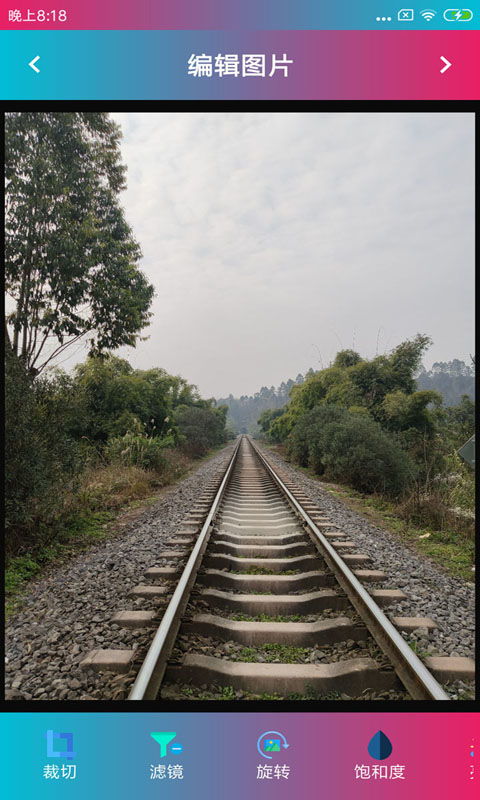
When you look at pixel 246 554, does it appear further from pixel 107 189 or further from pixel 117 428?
pixel 117 428

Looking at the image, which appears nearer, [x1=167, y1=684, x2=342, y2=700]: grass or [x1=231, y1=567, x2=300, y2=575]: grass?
[x1=167, y1=684, x2=342, y2=700]: grass

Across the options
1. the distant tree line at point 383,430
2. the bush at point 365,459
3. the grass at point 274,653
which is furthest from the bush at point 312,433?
the grass at point 274,653

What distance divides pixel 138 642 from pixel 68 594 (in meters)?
1.26

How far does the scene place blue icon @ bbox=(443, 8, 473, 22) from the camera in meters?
1.73

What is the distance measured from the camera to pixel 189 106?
191cm

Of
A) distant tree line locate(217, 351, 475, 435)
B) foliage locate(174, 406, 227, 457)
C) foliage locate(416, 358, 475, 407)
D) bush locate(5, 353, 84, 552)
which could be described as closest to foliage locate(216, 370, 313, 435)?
distant tree line locate(217, 351, 475, 435)

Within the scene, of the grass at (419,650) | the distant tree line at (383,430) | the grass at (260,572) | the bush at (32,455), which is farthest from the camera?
the distant tree line at (383,430)

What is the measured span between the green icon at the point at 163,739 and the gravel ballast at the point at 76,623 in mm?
878

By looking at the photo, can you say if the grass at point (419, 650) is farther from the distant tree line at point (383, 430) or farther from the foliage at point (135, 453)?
the foliage at point (135, 453)

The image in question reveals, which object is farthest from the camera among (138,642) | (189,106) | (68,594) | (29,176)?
(29,176)

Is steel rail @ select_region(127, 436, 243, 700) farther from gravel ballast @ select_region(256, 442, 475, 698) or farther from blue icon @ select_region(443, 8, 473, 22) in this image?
blue icon @ select_region(443, 8, 473, 22)

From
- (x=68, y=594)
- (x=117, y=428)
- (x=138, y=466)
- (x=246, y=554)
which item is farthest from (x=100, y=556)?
(x=117, y=428)

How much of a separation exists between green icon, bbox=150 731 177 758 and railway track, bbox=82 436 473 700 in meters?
0.67

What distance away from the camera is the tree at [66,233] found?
5664mm
